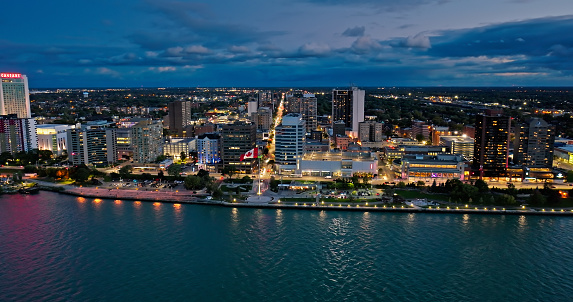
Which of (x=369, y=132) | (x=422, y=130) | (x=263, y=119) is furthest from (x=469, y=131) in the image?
(x=263, y=119)

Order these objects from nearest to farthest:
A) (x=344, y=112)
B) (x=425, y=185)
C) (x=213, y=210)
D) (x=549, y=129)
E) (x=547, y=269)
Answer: (x=547, y=269) < (x=213, y=210) < (x=425, y=185) < (x=549, y=129) < (x=344, y=112)

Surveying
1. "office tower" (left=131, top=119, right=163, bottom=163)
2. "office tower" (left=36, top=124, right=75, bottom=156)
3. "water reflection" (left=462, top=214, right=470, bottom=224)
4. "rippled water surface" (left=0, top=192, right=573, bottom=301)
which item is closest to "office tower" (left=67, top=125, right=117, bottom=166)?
"office tower" (left=131, top=119, right=163, bottom=163)

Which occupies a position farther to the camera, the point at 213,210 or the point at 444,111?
the point at 444,111

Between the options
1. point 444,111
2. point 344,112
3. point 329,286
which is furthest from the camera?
point 444,111

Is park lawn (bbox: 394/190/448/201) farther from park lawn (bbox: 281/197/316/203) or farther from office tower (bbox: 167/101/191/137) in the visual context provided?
office tower (bbox: 167/101/191/137)

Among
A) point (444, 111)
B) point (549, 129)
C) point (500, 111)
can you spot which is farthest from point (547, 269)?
point (444, 111)

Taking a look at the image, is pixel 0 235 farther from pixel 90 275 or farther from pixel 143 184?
pixel 143 184
